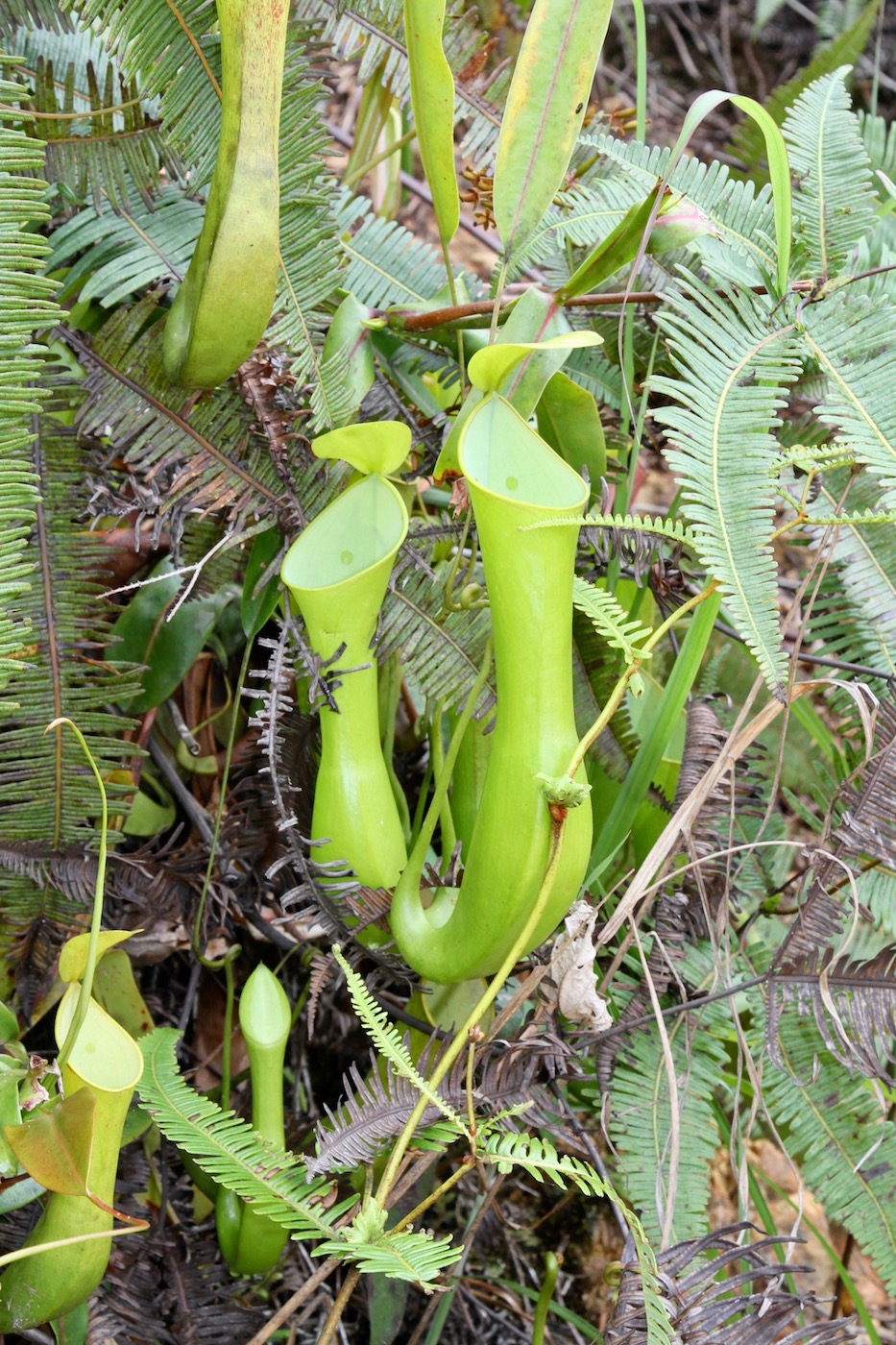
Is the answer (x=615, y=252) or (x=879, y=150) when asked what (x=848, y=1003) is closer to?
(x=615, y=252)

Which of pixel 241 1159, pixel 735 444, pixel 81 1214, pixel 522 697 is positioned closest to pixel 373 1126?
pixel 241 1159

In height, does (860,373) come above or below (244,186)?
below

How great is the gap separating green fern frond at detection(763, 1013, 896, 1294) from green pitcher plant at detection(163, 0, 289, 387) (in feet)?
2.33

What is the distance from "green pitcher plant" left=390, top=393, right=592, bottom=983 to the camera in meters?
0.61

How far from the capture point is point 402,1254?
1.86 ft

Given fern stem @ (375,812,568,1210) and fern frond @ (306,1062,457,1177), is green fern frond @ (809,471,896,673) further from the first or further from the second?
fern frond @ (306,1062,457,1177)

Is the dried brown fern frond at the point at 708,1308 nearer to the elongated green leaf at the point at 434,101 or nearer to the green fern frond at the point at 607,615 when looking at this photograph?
the green fern frond at the point at 607,615

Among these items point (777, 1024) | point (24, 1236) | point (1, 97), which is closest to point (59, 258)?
point (1, 97)

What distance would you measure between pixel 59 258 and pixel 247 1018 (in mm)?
613

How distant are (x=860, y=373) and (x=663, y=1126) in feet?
1.96

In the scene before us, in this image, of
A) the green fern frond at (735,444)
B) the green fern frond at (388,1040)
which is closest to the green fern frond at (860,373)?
the green fern frond at (735,444)

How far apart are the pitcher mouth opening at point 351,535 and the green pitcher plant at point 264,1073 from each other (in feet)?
1.00

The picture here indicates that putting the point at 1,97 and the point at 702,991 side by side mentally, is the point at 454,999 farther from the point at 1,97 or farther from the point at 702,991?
the point at 1,97

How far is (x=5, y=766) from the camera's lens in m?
0.76
